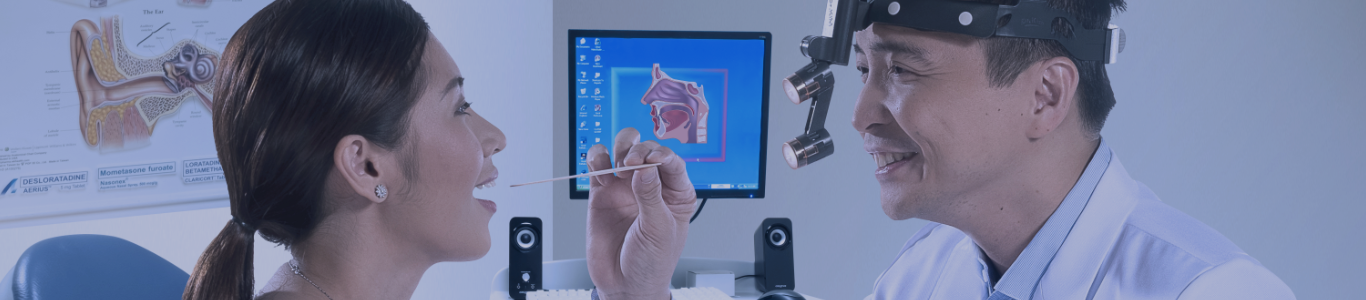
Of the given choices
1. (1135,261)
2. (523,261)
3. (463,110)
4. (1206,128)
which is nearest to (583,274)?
(523,261)

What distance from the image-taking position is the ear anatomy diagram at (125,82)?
6.48 feet

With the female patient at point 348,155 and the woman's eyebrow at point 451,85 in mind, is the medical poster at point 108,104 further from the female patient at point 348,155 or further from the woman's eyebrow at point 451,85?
the woman's eyebrow at point 451,85

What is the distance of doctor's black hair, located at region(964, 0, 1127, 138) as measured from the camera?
3.96 feet

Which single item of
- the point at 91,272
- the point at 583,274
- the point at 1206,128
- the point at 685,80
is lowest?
the point at 583,274

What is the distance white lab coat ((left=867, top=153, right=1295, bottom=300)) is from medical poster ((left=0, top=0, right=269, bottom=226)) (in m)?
1.87

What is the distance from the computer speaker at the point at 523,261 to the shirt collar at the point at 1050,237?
1068 mm

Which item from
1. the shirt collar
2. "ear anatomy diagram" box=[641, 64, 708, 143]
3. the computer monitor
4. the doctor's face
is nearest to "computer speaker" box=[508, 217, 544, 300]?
the computer monitor

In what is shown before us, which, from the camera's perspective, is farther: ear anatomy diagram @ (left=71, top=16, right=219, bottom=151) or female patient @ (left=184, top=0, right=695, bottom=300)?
ear anatomy diagram @ (left=71, top=16, right=219, bottom=151)

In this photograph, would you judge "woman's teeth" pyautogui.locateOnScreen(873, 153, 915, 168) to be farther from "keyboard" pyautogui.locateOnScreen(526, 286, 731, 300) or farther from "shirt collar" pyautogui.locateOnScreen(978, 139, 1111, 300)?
"keyboard" pyautogui.locateOnScreen(526, 286, 731, 300)

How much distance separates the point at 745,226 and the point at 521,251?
84 centimetres

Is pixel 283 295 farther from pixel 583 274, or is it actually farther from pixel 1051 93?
pixel 1051 93

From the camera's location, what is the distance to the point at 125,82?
2.05 metres

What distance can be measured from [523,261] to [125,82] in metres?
1.07

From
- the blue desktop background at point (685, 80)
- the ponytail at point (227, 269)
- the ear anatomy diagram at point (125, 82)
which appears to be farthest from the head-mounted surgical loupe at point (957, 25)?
the ear anatomy diagram at point (125, 82)
